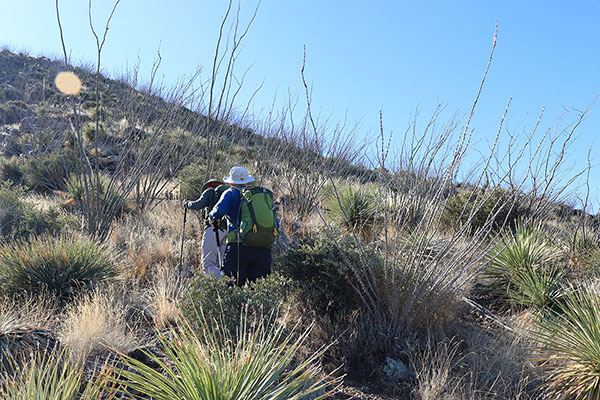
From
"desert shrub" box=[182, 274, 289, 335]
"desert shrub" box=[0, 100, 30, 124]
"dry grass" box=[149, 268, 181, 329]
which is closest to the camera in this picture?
"desert shrub" box=[182, 274, 289, 335]

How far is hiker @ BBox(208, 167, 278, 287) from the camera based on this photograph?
5047 mm

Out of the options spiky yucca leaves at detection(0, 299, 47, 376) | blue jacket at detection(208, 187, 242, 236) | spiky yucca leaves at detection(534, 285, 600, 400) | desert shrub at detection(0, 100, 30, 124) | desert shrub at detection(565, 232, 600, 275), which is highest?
desert shrub at detection(565, 232, 600, 275)

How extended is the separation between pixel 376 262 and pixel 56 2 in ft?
19.6

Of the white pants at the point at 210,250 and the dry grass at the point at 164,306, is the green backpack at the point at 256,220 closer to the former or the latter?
the white pants at the point at 210,250

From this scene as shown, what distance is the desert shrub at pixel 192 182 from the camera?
1117 centimetres

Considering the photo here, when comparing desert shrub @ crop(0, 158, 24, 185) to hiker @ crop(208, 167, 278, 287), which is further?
desert shrub @ crop(0, 158, 24, 185)

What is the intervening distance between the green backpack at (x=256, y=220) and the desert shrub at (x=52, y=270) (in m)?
1.99

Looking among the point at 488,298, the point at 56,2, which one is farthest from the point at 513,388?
the point at 56,2

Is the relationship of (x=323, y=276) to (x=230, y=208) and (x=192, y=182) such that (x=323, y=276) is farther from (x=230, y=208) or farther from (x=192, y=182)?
(x=192, y=182)

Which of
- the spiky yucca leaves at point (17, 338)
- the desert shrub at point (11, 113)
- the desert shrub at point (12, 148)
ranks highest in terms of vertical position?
the desert shrub at point (11, 113)

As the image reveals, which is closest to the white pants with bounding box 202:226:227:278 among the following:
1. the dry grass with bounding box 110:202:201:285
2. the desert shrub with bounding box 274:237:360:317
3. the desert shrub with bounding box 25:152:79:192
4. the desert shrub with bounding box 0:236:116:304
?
the dry grass with bounding box 110:202:201:285

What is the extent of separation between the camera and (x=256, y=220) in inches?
198

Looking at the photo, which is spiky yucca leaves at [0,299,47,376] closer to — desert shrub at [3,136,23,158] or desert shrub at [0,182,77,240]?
desert shrub at [0,182,77,240]

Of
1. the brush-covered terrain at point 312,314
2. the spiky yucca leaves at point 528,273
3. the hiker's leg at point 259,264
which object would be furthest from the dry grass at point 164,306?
the spiky yucca leaves at point 528,273
